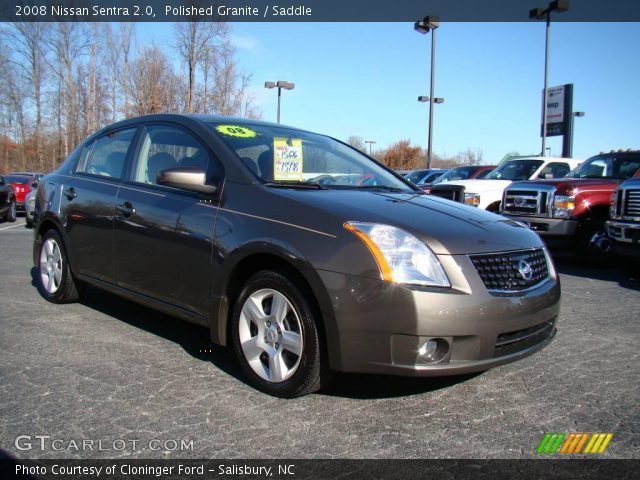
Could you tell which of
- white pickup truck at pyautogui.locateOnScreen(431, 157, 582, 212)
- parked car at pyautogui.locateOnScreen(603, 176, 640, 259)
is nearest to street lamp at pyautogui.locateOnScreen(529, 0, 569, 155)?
white pickup truck at pyautogui.locateOnScreen(431, 157, 582, 212)

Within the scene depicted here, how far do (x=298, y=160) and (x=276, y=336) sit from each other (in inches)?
53.6

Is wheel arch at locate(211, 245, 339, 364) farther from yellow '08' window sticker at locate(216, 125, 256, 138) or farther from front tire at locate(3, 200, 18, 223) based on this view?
front tire at locate(3, 200, 18, 223)

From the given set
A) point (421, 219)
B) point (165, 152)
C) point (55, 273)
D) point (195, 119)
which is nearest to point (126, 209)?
point (165, 152)

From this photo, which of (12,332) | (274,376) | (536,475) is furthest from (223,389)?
(12,332)

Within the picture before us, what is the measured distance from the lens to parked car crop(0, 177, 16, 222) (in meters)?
15.0

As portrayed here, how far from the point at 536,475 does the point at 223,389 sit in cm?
173

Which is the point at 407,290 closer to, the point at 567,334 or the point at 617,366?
the point at 617,366

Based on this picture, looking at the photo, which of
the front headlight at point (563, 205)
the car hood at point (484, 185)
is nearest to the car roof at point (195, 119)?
the front headlight at point (563, 205)

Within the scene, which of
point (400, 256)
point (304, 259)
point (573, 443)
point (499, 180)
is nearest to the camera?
point (573, 443)

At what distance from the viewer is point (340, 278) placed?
2824 mm

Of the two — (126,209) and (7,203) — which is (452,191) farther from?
(7,203)

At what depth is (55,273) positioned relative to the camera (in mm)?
5191

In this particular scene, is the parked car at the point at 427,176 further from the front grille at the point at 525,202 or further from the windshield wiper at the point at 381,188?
Answer: the windshield wiper at the point at 381,188

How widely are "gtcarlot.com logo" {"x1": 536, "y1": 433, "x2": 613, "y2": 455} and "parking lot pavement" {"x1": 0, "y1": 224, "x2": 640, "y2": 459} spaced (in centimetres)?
5
